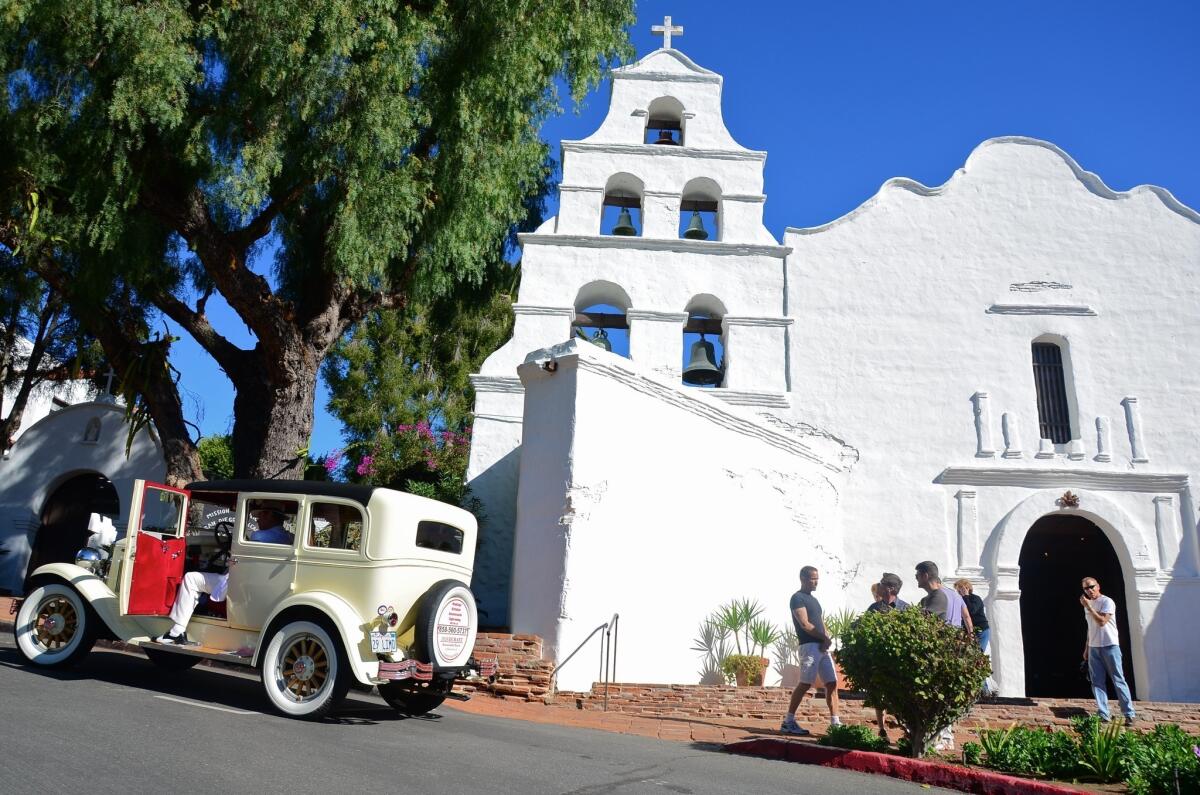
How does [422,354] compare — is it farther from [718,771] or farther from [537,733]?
[718,771]

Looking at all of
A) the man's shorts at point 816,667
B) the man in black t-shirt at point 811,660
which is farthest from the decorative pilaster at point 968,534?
the man's shorts at point 816,667

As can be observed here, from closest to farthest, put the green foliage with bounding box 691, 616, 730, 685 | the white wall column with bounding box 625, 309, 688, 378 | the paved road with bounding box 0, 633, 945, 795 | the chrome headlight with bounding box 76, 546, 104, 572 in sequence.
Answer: the paved road with bounding box 0, 633, 945, 795 < the chrome headlight with bounding box 76, 546, 104, 572 < the green foliage with bounding box 691, 616, 730, 685 < the white wall column with bounding box 625, 309, 688, 378

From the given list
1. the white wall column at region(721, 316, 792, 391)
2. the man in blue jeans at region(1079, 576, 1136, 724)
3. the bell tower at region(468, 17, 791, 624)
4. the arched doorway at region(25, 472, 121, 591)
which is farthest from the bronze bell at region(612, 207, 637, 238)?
the arched doorway at region(25, 472, 121, 591)

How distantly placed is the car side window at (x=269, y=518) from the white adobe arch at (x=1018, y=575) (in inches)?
424

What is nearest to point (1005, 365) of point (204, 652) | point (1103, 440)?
point (1103, 440)

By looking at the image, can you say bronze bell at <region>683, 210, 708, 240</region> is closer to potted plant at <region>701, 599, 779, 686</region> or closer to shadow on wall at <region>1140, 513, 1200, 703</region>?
potted plant at <region>701, 599, 779, 686</region>

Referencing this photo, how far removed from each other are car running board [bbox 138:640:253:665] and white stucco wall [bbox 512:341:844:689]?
3439mm

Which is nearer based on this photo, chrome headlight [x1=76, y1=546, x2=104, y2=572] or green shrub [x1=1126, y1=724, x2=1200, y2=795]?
green shrub [x1=1126, y1=724, x2=1200, y2=795]

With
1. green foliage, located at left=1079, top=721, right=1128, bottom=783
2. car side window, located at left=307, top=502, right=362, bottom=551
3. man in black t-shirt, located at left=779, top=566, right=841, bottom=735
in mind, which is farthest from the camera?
man in black t-shirt, located at left=779, top=566, right=841, bottom=735

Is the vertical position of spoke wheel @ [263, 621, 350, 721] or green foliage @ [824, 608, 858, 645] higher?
green foliage @ [824, 608, 858, 645]

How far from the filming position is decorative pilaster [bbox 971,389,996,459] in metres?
14.4

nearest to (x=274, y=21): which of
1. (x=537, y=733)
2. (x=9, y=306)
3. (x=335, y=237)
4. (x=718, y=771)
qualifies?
(x=335, y=237)

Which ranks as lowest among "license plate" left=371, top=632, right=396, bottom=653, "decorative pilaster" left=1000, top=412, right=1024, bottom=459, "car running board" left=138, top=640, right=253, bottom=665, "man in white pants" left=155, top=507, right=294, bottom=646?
"car running board" left=138, top=640, right=253, bottom=665

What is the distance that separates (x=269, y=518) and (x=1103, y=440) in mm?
13279
